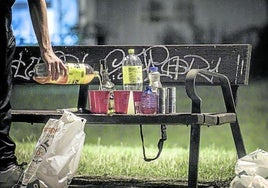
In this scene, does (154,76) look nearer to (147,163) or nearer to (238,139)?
(238,139)

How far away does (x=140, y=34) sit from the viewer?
3666 mm

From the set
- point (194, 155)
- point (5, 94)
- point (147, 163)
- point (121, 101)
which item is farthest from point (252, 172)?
point (5, 94)

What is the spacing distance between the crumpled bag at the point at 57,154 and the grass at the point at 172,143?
3.09ft

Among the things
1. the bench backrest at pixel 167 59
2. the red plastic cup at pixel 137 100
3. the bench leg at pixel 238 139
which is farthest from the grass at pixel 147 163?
the red plastic cup at pixel 137 100

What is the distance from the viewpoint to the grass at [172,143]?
3.58m

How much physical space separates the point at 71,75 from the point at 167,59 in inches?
25.2

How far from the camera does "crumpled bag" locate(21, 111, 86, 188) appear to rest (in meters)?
2.72

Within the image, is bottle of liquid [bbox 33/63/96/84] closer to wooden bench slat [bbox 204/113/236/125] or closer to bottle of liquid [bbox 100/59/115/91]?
bottle of liquid [bbox 100/59/115/91]

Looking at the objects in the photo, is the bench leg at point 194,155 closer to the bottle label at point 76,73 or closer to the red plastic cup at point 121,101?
the red plastic cup at point 121,101

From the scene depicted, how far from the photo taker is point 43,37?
3051 millimetres

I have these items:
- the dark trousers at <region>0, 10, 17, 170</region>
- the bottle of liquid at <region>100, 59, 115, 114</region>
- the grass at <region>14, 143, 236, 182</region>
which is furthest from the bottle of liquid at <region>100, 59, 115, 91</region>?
the dark trousers at <region>0, 10, 17, 170</region>

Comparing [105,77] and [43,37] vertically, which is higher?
[43,37]

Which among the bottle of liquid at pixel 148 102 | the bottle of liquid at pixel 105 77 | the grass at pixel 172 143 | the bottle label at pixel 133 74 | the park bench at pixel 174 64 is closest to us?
the bottle of liquid at pixel 148 102

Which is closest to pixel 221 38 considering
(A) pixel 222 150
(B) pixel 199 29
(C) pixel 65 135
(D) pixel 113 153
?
(B) pixel 199 29
